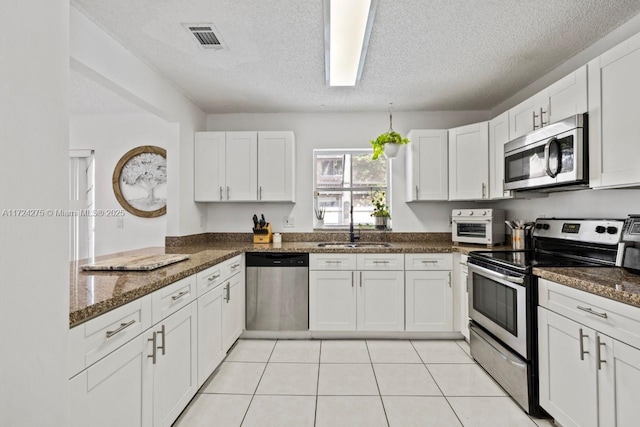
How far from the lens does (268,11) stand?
6.55 ft

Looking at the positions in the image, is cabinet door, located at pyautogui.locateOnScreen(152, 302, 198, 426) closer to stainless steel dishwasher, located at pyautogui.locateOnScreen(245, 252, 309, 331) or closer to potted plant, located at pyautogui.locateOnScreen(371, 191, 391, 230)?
stainless steel dishwasher, located at pyautogui.locateOnScreen(245, 252, 309, 331)

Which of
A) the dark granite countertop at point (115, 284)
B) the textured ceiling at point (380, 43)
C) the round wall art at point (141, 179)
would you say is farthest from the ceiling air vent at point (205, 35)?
the round wall art at point (141, 179)

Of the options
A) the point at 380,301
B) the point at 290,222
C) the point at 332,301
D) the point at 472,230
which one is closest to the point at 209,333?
the point at 332,301

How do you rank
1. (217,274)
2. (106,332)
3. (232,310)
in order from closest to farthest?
(106,332) < (217,274) < (232,310)

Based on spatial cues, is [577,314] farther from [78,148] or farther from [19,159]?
[78,148]

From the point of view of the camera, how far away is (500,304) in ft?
7.59

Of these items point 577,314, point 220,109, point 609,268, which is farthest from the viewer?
point 220,109

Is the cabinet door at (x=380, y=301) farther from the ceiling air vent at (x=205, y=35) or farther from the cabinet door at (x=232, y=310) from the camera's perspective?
the ceiling air vent at (x=205, y=35)

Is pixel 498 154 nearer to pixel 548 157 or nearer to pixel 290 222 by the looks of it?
pixel 548 157

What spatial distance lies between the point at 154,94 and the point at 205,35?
88 centimetres

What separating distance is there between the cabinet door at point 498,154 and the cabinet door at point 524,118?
0.30ft

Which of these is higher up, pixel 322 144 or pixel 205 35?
pixel 205 35

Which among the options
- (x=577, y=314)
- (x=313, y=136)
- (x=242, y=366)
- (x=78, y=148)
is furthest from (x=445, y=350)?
(x=78, y=148)

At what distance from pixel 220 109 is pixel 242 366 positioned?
278 centimetres
